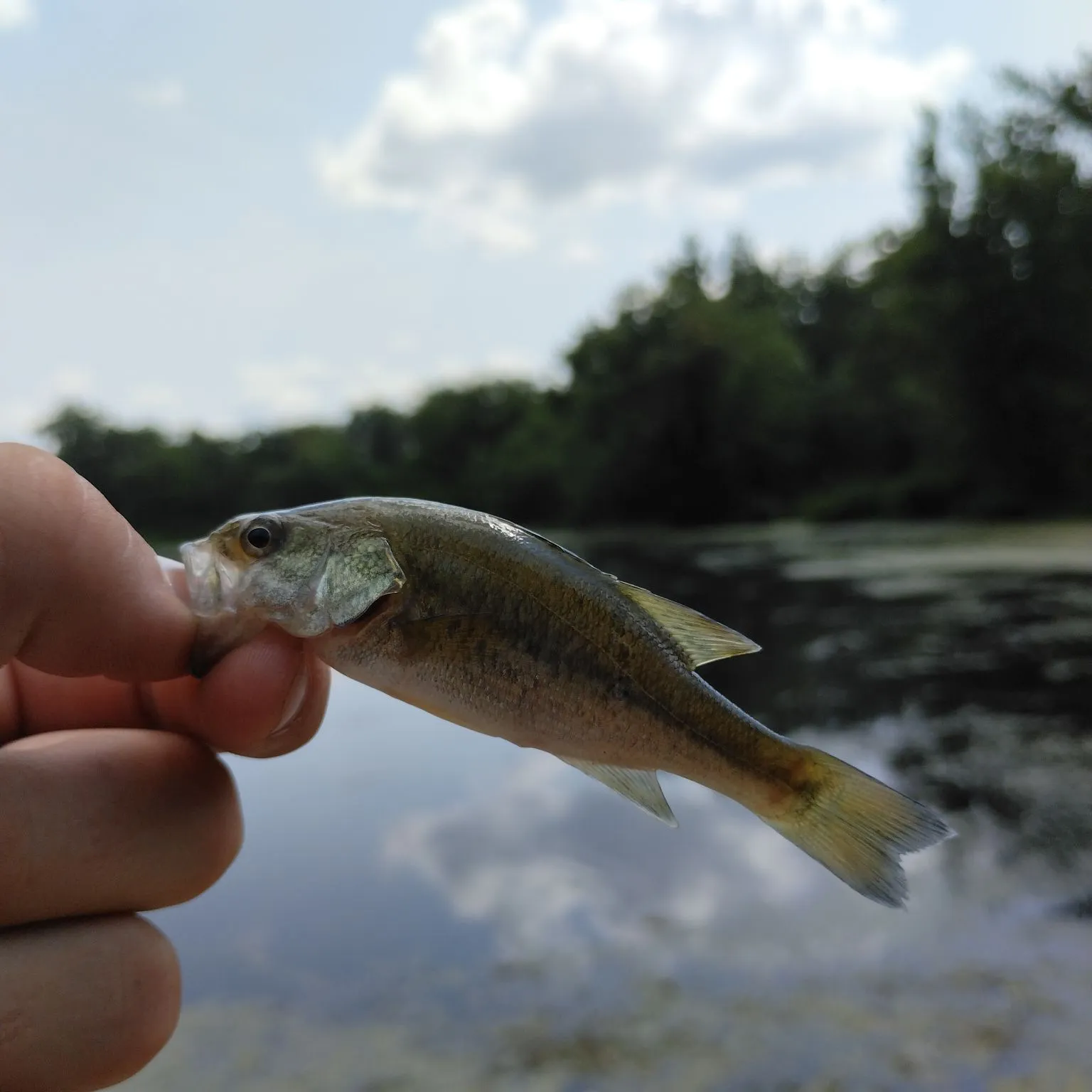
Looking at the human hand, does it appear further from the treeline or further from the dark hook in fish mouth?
the treeline

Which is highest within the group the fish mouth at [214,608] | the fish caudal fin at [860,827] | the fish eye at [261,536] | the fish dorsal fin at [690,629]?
the fish eye at [261,536]

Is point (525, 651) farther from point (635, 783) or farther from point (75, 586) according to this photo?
point (75, 586)

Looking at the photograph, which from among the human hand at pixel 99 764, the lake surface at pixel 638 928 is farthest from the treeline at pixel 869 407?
the human hand at pixel 99 764

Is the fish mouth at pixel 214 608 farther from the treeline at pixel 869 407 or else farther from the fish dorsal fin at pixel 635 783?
the treeline at pixel 869 407

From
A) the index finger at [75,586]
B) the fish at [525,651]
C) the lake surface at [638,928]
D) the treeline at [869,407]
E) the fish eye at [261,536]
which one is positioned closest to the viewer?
the index finger at [75,586]

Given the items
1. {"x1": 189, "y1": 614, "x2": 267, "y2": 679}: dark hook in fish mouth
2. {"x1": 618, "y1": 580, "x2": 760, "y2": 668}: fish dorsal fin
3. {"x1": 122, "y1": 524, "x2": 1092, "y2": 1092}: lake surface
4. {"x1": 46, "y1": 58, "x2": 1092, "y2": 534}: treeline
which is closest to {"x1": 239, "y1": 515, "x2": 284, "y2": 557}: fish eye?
{"x1": 189, "y1": 614, "x2": 267, "y2": 679}: dark hook in fish mouth

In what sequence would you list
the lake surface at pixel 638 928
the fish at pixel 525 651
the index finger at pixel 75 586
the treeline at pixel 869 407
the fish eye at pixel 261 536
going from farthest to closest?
the treeline at pixel 869 407 → the lake surface at pixel 638 928 → the fish eye at pixel 261 536 → the fish at pixel 525 651 → the index finger at pixel 75 586

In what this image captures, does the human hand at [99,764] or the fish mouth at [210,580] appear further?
the fish mouth at [210,580]
